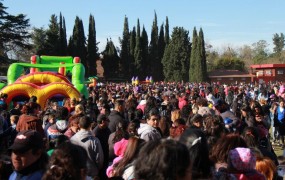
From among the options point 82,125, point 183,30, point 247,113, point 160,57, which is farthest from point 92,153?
point 160,57

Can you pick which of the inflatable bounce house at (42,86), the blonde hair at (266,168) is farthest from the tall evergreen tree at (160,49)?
the blonde hair at (266,168)

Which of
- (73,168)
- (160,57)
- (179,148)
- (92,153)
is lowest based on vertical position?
(92,153)

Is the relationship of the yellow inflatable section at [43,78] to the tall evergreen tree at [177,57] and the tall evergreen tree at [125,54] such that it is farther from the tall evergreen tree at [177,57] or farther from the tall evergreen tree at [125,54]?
the tall evergreen tree at [125,54]

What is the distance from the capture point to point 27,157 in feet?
11.3

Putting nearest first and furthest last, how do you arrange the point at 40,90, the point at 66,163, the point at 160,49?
1. the point at 66,163
2. the point at 40,90
3. the point at 160,49

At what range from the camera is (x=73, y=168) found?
3037 mm

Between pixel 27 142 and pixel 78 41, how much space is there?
194ft

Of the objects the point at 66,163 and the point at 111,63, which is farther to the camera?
the point at 111,63

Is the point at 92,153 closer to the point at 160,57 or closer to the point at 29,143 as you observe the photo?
the point at 29,143

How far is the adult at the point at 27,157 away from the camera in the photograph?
3424 millimetres

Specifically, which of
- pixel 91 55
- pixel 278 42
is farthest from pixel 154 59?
pixel 278 42

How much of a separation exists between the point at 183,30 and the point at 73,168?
58.8 metres

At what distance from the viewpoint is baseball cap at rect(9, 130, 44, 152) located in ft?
11.3

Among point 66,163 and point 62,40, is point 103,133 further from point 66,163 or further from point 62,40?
point 62,40
